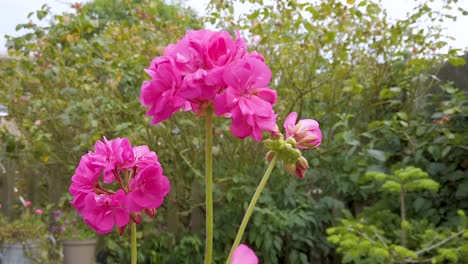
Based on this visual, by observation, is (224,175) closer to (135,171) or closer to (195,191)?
(195,191)

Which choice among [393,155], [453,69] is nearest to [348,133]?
[393,155]

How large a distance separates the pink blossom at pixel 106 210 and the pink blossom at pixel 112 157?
2cm

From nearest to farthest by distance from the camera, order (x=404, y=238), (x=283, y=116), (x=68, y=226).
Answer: (x=404, y=238), (x=283, y=116), (x=68, y=226)

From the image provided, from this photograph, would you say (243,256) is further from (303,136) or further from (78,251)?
(78,251)

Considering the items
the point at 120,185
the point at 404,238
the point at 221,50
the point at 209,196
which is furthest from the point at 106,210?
the point at 404,238

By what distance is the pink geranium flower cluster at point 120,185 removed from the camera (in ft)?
2.39

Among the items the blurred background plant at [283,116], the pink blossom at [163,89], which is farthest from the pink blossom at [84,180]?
the blurred background plant at [283,116]

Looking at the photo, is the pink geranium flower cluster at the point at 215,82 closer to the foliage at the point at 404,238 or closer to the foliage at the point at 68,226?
the foliage at the point at 404,238

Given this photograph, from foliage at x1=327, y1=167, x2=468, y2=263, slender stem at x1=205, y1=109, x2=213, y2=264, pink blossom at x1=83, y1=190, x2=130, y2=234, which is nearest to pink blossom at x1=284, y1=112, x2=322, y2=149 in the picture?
slender stem at x1=205, y1=109, x2=213, y2=264

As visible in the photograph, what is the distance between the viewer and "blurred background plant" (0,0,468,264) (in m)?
3.14

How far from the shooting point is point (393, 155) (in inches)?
131

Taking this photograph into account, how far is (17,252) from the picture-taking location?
147 inches

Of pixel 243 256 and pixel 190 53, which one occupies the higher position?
pixel 190 53

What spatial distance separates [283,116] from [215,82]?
2910mm
